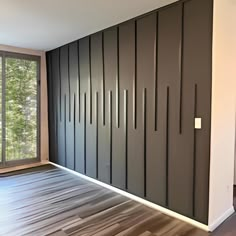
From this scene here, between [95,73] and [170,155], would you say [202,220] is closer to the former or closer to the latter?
[170,155]

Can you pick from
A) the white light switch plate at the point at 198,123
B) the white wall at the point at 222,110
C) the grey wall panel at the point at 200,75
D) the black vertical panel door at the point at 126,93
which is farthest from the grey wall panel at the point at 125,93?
the white wall at the point at 222,110

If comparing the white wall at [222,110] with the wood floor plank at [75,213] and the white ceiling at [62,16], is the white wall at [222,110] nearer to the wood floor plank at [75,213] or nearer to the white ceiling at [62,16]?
the wood floor plank at [75,213]

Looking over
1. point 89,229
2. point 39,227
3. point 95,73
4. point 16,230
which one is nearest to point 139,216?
point 89,229

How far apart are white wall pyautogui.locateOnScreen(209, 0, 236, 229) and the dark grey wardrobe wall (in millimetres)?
80

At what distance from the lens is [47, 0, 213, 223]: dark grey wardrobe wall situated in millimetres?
2693

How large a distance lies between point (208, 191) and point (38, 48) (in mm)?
4454

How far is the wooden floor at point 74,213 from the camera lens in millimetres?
2629

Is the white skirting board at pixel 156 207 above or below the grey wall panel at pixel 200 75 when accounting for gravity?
below

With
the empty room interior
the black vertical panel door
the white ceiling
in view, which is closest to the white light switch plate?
the empty room interior

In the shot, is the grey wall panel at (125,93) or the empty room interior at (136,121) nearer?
the empty room interior at (136,121)

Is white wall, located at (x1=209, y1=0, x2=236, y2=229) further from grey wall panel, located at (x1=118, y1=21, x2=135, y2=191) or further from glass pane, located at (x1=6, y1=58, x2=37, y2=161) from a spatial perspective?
glass pane, located at (x1=6, y1=58, x2=37, y2=161)

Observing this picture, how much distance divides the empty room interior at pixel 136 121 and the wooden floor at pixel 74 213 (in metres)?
0.02

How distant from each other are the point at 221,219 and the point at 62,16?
10.9 feet

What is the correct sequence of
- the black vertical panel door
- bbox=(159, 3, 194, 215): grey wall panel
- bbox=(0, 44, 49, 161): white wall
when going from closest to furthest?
1. bbox=(159, 3, 194, 215): grey wall panel
2. the black vertical panel door
3. bbox=(0, 44, 49, 161): white wall
